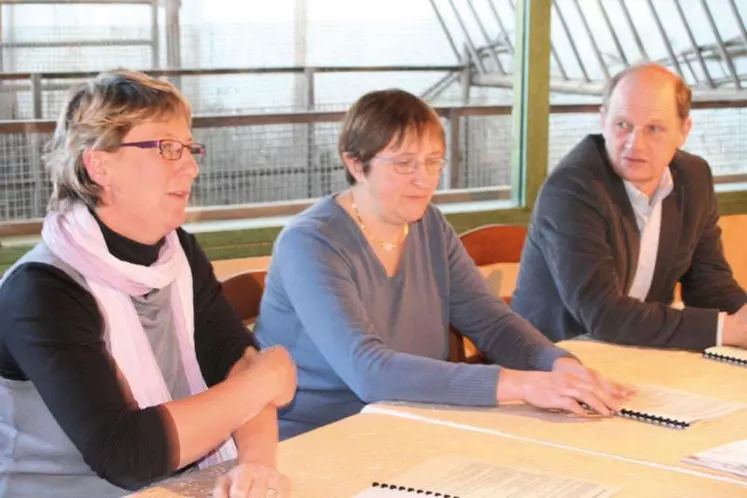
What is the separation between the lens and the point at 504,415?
2.05 metres

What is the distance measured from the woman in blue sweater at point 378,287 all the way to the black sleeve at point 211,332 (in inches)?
7.1

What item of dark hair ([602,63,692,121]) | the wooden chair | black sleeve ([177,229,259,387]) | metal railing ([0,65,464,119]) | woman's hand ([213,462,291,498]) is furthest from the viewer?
the wooden chair

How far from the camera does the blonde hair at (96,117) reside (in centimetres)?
187

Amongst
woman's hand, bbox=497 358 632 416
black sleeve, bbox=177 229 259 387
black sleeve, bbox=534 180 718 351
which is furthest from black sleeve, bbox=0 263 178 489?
black sleeve, bbox=534 180 718 351

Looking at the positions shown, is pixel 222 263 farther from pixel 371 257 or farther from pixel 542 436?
pixel 542 436

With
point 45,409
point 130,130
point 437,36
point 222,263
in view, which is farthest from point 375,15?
point 45,409

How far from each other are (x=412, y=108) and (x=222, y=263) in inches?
50.1

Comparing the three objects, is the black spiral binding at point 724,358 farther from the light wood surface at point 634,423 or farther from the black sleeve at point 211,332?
the black sleeve at point 211,332

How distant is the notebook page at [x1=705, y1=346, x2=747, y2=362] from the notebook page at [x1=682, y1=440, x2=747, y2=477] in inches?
27.0

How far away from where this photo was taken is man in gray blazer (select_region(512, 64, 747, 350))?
2.64m

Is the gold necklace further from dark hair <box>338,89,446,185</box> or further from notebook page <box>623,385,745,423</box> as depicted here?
notebook page <box>623,385,745,423</box>

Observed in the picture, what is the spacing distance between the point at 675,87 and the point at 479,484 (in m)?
1.60

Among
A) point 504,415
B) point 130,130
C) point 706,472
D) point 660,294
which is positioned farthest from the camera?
point 660,294

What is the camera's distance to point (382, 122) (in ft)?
7.93
